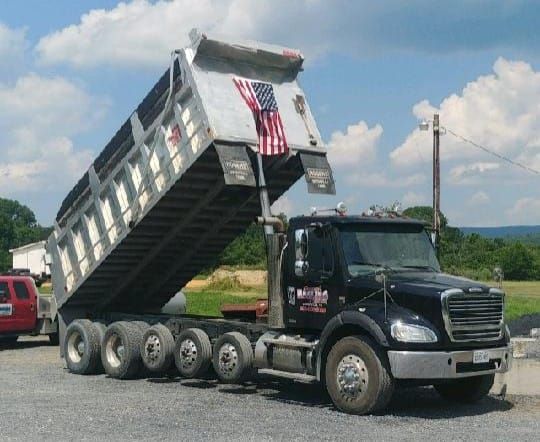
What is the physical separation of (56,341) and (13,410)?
9.20 m

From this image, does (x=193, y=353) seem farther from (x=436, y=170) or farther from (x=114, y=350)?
(x=436, y=170)

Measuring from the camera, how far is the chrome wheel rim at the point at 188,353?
41.6ft

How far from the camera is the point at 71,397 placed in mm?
11758

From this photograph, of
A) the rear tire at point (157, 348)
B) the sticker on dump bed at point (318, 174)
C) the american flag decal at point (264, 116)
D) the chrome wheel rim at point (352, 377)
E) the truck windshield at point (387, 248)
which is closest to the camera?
the chrome wheel rim at point (352, 377)

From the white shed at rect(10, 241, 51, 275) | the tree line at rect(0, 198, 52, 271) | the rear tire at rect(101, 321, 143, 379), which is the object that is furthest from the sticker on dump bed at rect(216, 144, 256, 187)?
the tree line at rect(0, 198, 52, 271)

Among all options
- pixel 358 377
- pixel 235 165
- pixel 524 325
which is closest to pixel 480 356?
pixel 358 377

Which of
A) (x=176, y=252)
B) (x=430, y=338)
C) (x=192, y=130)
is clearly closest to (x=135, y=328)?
(x=176, y=252)

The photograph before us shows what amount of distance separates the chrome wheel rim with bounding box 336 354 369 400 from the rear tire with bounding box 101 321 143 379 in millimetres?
4245

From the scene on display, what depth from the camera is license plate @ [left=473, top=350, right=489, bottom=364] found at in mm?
10232

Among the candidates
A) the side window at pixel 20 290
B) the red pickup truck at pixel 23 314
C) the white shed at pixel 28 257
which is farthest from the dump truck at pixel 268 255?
the white shed at pixel 28 257

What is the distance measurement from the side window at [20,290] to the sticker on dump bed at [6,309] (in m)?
0.29

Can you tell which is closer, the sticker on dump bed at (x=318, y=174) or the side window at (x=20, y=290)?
the sticker on dump bed at (x=318, y=174)

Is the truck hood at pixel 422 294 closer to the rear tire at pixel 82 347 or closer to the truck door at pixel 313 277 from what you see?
the truck door at pixel 313 277

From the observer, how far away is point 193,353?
12.7 meters
